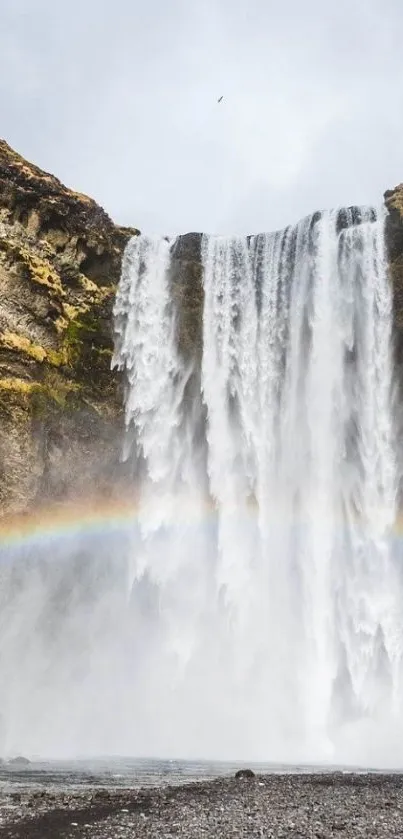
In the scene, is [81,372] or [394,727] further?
[81,372]

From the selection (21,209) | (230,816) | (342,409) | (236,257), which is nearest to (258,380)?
(342,409)

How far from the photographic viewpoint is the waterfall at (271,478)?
26234mm

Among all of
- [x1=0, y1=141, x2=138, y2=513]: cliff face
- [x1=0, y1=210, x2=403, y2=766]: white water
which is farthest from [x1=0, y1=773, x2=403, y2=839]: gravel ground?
[x1=0, y1=141, x2=138, y2=513]: cliff face

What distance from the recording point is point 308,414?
29.5 metres

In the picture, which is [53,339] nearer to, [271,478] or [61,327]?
[61,327]

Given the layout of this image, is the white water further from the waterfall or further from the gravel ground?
the gravel ground

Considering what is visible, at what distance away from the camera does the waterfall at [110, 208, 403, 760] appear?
26.2 metres

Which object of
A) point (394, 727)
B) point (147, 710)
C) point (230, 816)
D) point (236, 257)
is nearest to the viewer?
point (230, 816)

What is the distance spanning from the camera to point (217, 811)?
36.1ft

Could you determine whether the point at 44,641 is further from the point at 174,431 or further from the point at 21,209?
the point at 21,209

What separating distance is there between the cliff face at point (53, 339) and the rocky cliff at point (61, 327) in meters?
→ 0.04

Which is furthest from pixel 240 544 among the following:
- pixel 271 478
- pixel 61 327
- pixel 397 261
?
pixel 397 261

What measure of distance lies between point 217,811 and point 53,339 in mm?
21335

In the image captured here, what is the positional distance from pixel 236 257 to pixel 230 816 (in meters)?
25.1
